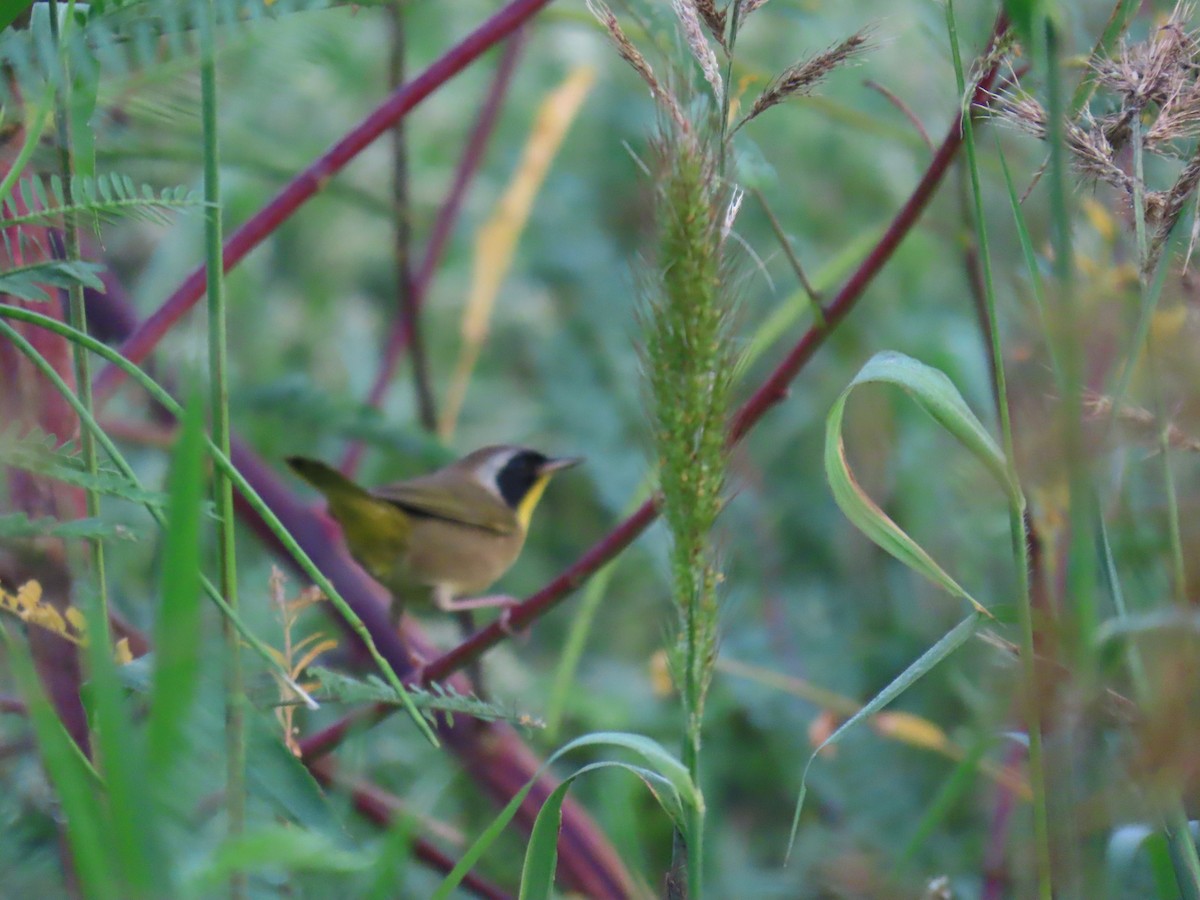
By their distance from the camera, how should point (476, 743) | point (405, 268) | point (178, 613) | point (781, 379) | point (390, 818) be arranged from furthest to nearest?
point (405, 268) < point (476, 743) < point (390, 818) < point (781, 379) < point (178, 613)

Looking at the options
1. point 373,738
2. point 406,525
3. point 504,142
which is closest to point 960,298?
point 504,142

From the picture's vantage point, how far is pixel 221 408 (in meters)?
0.72

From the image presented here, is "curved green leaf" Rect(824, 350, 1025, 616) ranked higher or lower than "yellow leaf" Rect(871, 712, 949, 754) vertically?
higher

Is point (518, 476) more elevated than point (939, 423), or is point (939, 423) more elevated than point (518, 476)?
point (939, 423)

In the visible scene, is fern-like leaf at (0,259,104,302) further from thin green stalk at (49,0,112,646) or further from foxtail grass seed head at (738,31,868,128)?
foxtail grass seed head at (738,31,868,128)

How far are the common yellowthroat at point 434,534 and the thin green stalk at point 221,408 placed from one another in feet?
4.51

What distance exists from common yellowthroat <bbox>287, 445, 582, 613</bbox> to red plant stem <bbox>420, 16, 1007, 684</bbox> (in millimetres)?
893

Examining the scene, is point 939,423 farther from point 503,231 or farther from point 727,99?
point 503,231

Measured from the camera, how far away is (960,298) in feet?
10.3

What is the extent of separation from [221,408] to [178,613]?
0.29m

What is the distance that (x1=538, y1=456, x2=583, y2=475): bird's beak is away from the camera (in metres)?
2.41

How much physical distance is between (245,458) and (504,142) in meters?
2.25

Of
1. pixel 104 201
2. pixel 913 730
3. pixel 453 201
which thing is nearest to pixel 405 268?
pixel 453 201

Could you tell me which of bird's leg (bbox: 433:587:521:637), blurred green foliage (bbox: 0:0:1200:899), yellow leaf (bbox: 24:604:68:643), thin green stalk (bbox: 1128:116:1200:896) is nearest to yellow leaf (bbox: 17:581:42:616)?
yellow leaf (bbox: 24:604:68:643)
